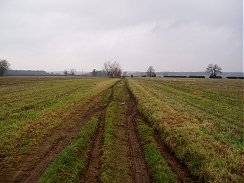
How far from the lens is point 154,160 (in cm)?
1160

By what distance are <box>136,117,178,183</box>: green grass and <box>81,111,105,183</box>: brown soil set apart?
81.8 inches

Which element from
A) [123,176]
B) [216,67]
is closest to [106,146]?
[123,176]

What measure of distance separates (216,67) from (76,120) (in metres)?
190

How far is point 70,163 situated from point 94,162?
100 centimetres

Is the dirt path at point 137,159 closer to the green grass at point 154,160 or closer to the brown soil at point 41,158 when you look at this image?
the green grass at point 154,160

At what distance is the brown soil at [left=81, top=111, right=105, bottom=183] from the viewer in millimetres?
9891

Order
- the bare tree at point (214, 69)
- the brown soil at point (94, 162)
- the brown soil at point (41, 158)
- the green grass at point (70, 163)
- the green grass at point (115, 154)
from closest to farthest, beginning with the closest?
the green grass at point (70, 163), the brown soil at point (94, 162), the green grass at point (115, 154), the brown soil at point (41, 158), the bare tree at point (214, 69)

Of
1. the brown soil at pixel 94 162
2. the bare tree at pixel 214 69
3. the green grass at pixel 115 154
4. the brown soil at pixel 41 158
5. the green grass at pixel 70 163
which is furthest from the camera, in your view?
the bare tree at pixel 214 69

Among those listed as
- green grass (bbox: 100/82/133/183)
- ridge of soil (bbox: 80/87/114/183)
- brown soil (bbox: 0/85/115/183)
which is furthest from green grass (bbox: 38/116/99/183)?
green grass (bbox: 100/82/133/183)

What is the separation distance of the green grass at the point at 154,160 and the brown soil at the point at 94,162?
6.82 ft

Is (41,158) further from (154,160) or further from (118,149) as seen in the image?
(154,160)

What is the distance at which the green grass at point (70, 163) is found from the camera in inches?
381

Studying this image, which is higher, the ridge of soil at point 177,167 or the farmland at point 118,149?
the farmland at point 118,149

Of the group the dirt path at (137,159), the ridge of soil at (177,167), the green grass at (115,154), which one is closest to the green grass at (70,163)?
the green grass at (115,154)
